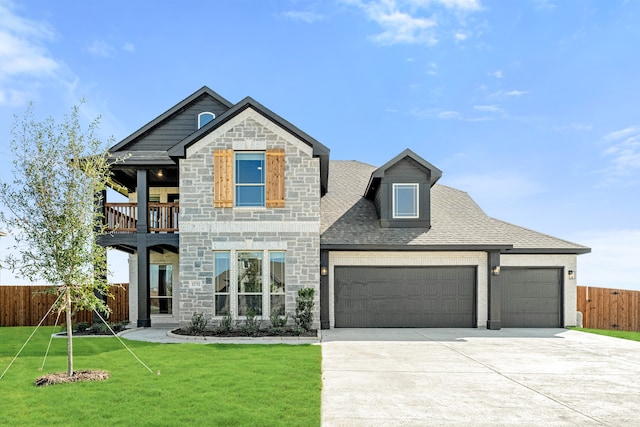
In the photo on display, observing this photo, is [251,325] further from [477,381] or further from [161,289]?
[477,381]

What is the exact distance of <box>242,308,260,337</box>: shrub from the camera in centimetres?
1232

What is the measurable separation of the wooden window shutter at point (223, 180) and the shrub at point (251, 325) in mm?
3475

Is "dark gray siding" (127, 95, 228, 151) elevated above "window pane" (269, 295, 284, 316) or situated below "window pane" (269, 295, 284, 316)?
above

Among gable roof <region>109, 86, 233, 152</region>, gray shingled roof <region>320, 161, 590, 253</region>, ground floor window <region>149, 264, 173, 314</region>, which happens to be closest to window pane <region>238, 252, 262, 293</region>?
gray shingled roof <region>320, 161, 590, 253</region>

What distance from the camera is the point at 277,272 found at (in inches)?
527

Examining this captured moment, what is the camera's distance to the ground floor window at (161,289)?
16.0m

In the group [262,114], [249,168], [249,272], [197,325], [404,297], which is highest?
[262,114]

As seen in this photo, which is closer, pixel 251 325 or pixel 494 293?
pixel 251 325

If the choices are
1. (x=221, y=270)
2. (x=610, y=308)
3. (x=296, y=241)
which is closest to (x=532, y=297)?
(x=610, y=308)

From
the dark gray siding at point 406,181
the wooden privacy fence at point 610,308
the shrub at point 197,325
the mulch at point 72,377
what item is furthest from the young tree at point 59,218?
the wooden privacy fence at point 610,308

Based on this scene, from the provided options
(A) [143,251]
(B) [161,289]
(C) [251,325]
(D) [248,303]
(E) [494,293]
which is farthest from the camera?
(B) [161,289]

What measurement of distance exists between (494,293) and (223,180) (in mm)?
9974

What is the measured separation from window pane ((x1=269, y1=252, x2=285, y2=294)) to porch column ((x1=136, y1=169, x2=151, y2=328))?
4.44 m

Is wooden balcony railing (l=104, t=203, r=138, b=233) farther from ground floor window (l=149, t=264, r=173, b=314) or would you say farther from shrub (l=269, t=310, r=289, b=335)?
shrub (l=269, t=310, r=289, b=335)
